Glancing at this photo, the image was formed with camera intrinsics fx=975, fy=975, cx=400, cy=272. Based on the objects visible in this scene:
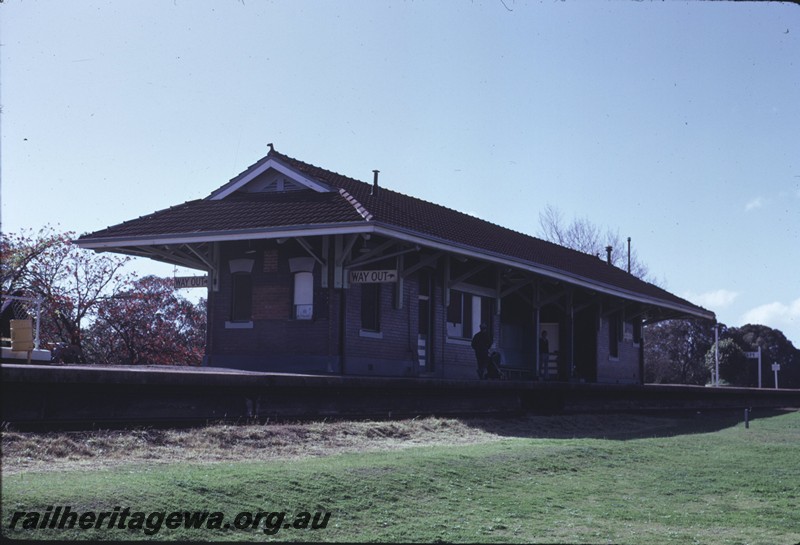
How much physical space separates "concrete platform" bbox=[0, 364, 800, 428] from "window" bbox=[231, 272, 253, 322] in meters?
5.90

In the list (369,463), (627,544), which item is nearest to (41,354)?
(369,463)

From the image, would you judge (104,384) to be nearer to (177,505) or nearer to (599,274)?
(177,505)

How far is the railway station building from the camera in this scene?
2053cm

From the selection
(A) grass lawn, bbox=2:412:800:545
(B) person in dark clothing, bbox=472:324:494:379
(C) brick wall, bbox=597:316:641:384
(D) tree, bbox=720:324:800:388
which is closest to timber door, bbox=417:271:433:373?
(B) person in dark clothing, bbox=472:324:494:379

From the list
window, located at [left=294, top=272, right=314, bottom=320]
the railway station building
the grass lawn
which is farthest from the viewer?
window, located at [left=294, top=272, right=314, bottom=320]

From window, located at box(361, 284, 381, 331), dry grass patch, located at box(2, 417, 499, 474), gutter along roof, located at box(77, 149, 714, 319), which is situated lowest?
dry grass patch, located at box(2, 417, 499, 474)

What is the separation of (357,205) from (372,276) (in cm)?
149

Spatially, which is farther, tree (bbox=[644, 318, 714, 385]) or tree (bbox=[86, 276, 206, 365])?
tree (bbox=[644, 318, 714, 385])

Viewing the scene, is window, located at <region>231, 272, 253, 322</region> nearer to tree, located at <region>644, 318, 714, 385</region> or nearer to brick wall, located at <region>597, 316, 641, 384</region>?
brick wall, located at <region>597, 316, 641, 384</region>

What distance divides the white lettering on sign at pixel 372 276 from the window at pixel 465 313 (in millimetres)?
4656

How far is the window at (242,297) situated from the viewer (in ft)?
73.4

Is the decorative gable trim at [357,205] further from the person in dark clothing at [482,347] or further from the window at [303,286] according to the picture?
the person in dark clothing at [482,347]

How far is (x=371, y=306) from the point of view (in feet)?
72.5

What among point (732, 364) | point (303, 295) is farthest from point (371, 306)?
point (732, 364)
